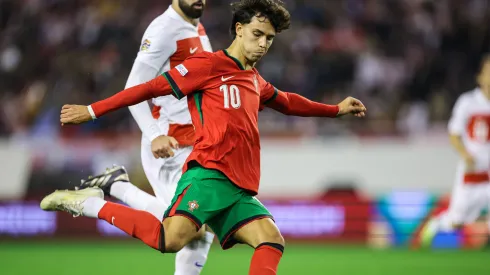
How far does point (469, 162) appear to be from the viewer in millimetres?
10703

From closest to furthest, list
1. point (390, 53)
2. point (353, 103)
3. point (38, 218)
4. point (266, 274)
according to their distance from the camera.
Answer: point (266, 274) < point (353, 103) < point (38, 218) < point (390, 53)

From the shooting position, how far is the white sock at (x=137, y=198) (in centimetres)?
648

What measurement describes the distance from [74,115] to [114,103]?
0.88 ft

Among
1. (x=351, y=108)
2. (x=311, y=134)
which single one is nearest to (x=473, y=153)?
(x=311, y=134)

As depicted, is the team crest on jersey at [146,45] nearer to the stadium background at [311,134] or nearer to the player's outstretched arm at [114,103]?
the player's outstretched arm at [114,103]

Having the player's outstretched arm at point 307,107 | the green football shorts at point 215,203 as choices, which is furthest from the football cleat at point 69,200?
the player's outstretched arm at point 307,107

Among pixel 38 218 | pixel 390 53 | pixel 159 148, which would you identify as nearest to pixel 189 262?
pixel 159 148

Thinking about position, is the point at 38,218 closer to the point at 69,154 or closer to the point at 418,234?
the point at 69,154

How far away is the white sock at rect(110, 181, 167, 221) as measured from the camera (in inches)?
255

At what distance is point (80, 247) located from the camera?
40.9ft

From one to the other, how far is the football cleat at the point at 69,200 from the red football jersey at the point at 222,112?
99cm

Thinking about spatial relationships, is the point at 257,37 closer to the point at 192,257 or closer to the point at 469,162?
the point at 192,257

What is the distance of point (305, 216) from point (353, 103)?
22.9 feet

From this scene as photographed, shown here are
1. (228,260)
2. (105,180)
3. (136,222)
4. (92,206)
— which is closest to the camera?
(136,222)
